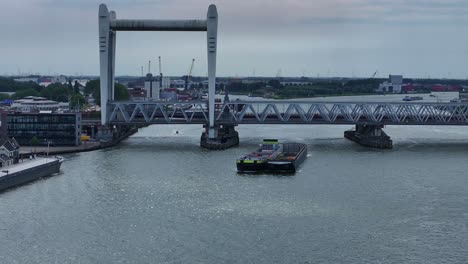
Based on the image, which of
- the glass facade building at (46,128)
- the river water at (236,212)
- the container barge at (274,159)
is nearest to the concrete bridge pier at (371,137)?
the river water at (236,212)

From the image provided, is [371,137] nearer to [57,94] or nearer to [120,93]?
[120,93]

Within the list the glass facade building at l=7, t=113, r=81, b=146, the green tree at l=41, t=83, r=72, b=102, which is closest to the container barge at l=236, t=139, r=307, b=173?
the glass facade building at l=7, t=113, r=81, b=146

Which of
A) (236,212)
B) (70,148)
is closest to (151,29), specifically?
(70,148)

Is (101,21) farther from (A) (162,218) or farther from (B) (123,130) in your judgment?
(A) (162,218)

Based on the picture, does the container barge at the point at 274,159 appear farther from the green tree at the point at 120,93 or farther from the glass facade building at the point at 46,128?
the green tree at the point at 120,93

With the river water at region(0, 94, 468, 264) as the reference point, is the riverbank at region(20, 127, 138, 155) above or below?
above

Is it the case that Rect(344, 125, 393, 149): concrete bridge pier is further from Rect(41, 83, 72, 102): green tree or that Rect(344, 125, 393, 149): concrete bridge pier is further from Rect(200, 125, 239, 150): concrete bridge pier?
Rect(41, 83, 72, 102): green tree
